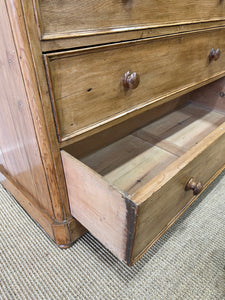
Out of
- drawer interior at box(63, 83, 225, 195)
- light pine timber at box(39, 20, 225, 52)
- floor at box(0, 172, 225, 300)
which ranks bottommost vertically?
floor at box(0, 172, 225, 300)

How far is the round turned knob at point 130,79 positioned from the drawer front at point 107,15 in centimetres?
10

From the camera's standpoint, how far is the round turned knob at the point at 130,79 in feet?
1.78

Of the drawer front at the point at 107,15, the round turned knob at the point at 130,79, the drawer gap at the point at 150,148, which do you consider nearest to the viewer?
the drawer front at the point at 107,15

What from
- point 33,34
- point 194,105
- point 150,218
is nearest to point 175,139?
point 194,105

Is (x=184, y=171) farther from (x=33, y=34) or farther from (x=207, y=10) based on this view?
(x=207, y=10)

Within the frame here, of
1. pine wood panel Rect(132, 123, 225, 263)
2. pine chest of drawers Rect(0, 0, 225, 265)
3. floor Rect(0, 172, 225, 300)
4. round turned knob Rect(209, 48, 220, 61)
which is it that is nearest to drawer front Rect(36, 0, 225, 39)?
pine chest of drawers Rect(0, 0, 225, 265)

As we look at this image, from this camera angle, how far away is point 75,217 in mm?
617

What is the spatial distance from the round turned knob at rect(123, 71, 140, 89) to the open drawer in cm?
21

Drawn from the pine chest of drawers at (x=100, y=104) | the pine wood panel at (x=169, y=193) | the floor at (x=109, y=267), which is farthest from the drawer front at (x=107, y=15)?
the floor at (x=109, y=267)

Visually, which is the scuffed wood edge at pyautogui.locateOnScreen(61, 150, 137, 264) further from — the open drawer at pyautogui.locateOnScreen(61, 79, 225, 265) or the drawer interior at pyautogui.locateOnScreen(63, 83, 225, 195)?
the drawer interior at pyautogui.locateOnScreen(63, 83, 225, 195)

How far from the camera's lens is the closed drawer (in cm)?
45

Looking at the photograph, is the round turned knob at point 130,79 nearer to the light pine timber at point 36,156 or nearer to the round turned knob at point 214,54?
the light pine timber at point 36,156

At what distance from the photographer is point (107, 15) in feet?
1.50

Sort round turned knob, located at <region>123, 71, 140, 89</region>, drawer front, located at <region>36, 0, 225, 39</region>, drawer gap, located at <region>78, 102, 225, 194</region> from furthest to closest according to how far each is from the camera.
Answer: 1. drawer gap, located at <region>78, 102, 225, 194</region>
2. round turned knob, located at <region>123, 71, 140, 89</region>
3. drawer front, located at <region>36, 0, 225, 39</region>
